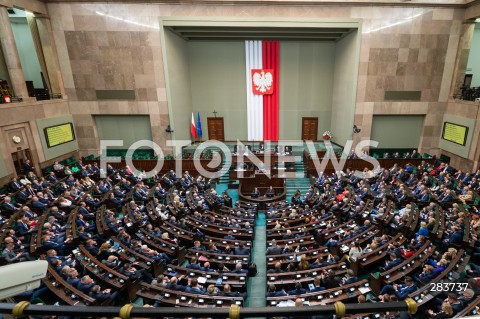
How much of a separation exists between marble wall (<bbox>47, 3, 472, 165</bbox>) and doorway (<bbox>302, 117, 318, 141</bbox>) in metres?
4.36

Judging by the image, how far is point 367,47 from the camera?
16094 mm

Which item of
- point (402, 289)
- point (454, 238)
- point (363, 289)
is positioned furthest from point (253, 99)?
point (402, 289)

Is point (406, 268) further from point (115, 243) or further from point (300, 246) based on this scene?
point (115, 243)

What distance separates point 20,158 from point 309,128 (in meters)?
18.4

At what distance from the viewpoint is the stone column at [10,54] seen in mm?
13035

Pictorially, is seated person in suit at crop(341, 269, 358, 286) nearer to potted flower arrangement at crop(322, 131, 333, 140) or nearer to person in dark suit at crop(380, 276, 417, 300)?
person in dark suit at crop(380, 276, 417, 300)

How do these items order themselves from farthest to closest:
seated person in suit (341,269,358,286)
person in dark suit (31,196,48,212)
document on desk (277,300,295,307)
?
person in dark suit (31,196,48,212)
seated person in suit (341,269,358,286)
document on desk (277,300,295,307)

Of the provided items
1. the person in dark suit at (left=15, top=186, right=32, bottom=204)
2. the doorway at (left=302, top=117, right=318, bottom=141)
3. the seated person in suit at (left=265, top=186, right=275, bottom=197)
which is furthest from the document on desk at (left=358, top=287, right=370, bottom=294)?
the doorway at (left=302, top=117, right=318, bottom=141)

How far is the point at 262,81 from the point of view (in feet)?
66.1

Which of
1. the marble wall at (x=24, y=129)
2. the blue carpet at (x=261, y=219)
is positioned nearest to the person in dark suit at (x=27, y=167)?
the marble wall at (x=24, y=129)

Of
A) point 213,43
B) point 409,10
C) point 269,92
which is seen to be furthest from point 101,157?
point 409,10

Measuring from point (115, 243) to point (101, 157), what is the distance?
9.84 meters

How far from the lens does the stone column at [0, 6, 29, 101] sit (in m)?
13.0

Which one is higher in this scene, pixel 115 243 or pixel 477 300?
pixel 477 300
